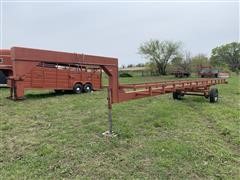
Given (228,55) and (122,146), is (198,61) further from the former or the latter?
(122,146)

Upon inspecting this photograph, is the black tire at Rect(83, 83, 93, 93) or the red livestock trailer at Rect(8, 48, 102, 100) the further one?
the black tire at Rect(83, 83, 93, 93)

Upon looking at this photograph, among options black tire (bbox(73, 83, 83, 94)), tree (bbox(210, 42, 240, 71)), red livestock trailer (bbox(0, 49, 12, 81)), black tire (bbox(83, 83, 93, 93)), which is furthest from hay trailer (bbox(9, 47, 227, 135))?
tree (bbox(210, 42, 240, 71))

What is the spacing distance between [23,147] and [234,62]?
8104 cm

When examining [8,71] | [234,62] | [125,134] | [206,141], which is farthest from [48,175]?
[234,62]

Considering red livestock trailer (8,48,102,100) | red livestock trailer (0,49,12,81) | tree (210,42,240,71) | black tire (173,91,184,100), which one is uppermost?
tree (210,42,240,71)

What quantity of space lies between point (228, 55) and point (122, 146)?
82.1 m

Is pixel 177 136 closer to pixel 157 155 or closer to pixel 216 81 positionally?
pixel 157 155

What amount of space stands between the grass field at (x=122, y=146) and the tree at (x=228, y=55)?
74885mm

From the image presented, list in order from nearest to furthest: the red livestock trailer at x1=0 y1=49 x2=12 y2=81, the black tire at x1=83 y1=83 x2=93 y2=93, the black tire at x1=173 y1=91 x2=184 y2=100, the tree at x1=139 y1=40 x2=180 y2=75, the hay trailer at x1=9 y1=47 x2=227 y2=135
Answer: the hay trailer at x1=9 y1=47 x2=227 y2=135, the black tire at x1=173 y1=91 x2=184 y2=100, the black tire at x1=83 y1=83 x2=93 y2=93, the red livestock trailer at x1=0 y1=49 x2=12 y2=81, the tree at x1=139 y1=40 x2=180 y2=75

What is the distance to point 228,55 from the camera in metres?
80.3

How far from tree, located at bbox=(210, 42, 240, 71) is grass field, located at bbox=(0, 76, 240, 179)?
74.9 m

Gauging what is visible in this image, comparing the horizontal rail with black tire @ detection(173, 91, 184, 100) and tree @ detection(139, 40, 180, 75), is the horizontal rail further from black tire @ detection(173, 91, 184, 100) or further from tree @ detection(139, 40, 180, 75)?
tree @ detection(139, 40, 180, 75)

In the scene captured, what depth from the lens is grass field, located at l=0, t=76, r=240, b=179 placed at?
4.08 metres

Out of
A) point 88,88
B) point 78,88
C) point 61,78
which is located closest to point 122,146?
point 61,78
